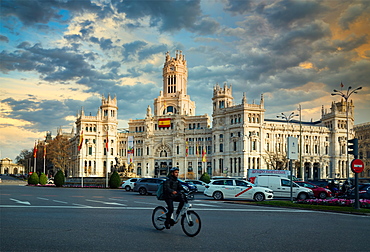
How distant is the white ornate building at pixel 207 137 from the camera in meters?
99.1

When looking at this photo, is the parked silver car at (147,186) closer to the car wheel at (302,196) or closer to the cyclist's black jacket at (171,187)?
the car wheel at (302,196)

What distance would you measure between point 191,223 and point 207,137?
322ft

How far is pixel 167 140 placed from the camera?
115438 mm

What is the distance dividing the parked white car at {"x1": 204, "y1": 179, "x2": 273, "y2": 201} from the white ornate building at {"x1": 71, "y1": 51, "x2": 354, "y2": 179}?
186 feet

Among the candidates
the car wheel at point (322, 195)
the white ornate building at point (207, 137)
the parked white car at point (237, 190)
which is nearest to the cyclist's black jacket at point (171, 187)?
the parked white car at point (237, 190)

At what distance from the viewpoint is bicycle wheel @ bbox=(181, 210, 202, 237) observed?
12602 mm

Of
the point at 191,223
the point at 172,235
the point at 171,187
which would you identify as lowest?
the point at 172,235

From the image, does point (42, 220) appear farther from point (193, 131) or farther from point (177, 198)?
point (193, 131)

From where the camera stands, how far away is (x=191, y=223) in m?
12.7

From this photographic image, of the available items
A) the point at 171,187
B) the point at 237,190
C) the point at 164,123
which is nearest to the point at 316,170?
the point at 164,123

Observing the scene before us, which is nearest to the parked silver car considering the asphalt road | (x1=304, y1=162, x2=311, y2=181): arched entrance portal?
the asphalt road

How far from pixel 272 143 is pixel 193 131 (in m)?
22.4

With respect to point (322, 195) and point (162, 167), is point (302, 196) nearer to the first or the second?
point (322, 195)

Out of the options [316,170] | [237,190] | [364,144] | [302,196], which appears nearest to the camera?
[237,190]
